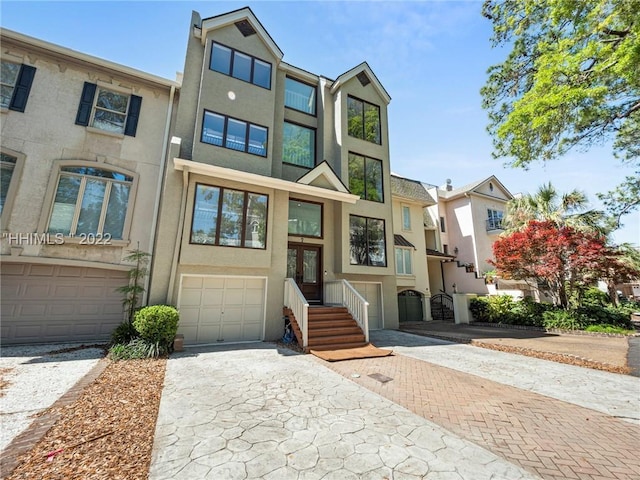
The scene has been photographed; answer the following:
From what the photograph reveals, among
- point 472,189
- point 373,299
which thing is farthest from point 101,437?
point 472,189

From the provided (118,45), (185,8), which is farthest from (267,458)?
(185,8)

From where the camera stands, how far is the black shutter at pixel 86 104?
366 inches

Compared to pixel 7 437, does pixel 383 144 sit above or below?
above

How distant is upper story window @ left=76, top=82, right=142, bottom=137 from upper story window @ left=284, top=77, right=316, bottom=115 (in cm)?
614

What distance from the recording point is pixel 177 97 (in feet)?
34.9

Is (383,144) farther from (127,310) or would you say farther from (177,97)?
(127,310)

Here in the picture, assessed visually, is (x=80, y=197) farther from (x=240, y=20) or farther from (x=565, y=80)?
(x=565, y=80)

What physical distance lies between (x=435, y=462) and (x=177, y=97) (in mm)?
13090

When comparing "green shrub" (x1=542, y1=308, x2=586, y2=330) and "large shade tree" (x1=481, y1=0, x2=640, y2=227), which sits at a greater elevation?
"large shade tree" (x1=481, y1=0, x2=640, y2=227)

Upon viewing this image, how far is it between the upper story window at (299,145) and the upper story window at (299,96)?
1.03m

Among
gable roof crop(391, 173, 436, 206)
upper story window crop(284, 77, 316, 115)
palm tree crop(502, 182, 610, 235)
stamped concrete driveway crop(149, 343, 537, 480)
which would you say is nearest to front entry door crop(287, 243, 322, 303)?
stamped concrete driveway crop(149, 343, 537, 480)

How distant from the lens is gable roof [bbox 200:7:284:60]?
10594 mm

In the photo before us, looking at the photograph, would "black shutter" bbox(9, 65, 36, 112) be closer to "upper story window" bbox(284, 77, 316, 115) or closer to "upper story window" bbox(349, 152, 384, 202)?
"upper story window" bbox(284, 77, 316, 115)

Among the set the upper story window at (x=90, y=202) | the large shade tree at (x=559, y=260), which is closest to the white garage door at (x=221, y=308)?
the upper story window at (x=90, y=202)
